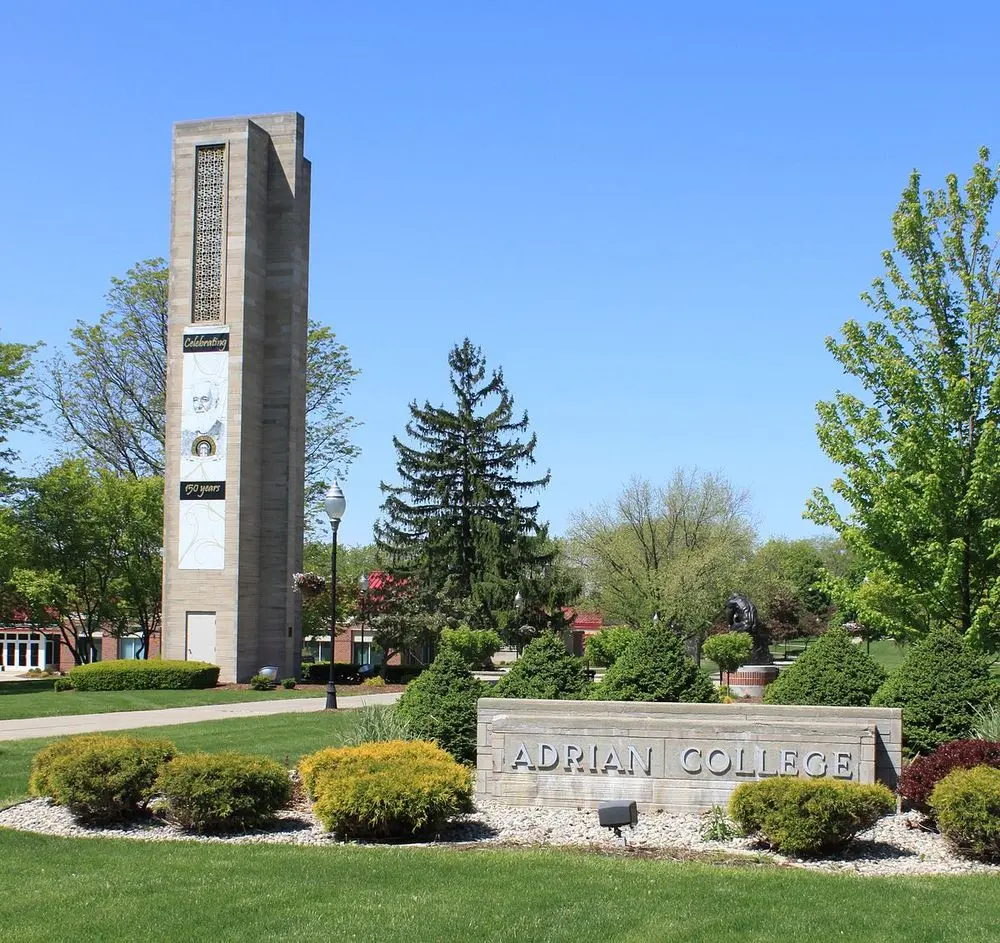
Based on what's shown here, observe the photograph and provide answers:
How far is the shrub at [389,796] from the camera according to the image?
1080cm

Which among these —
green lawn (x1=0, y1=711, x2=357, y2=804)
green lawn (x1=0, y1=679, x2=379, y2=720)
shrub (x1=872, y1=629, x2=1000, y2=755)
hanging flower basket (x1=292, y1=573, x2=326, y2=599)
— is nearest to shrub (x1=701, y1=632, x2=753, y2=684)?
green lawn (x1=0, y1=679, x2=379, y2=720)

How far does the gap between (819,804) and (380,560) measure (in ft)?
149

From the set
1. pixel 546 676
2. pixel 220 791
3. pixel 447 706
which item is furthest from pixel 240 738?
pixel 220 791

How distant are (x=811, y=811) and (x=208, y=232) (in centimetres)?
3661

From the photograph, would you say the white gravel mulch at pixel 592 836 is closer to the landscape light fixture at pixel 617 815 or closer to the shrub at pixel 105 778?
the landscape light fixture at pixel 617 815

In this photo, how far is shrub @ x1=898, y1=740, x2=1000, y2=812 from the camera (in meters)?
11.6

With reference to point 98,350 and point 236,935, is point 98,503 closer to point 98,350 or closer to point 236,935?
point 98,350

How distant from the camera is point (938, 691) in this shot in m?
14.1


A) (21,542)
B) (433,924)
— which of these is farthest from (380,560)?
(433,924)

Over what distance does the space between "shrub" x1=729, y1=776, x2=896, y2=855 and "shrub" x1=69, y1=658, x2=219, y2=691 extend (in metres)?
28.6

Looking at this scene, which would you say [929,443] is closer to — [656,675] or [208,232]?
[656,675]

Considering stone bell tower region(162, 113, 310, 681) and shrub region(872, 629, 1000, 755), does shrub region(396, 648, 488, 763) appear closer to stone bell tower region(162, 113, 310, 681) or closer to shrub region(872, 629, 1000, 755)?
shrub region(872, 629, 1000, 755)

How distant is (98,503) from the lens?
46.6m

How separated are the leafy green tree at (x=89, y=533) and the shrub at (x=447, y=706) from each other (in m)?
32.9
